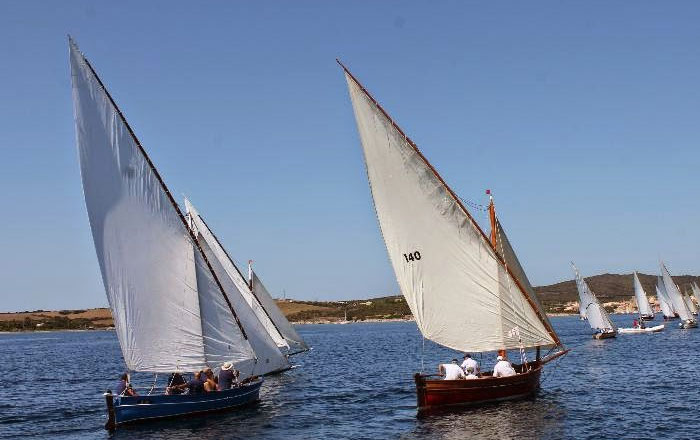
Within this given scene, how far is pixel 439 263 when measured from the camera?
39531mm

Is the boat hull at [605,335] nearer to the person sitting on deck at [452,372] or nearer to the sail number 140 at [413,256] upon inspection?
the person sitting on deck at [452,372]

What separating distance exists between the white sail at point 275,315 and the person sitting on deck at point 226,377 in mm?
28375

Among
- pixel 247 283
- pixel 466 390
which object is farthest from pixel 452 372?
pixel 247 283

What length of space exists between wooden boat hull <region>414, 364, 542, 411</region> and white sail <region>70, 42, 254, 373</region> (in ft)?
39.8

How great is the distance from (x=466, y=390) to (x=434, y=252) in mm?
8127

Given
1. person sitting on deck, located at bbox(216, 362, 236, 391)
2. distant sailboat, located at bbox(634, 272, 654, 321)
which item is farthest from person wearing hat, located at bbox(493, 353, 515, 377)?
distant sailboat, located at bbox(634, 272, 654, 321)

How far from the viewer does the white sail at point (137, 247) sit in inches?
1432

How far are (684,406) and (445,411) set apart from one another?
15357 millimetres

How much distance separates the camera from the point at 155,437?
3519cm

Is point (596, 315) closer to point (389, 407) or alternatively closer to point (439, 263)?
point (389, 407)

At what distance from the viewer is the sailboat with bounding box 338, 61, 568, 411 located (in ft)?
125

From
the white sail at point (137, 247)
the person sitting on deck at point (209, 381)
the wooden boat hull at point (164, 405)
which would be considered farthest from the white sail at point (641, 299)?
the white sail at point (137, 247)

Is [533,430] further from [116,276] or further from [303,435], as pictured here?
[116,276]

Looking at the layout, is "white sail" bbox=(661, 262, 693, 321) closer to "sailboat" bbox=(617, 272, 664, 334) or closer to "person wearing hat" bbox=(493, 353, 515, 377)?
"sailboat" bbox=(617, 272, 664, 334)
